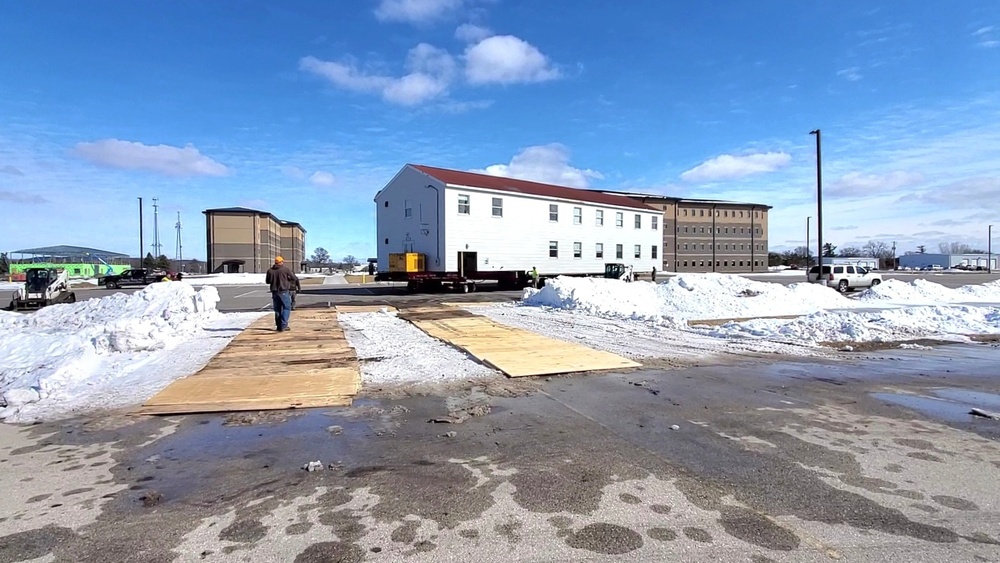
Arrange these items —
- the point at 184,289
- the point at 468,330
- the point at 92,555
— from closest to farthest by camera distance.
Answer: the point at 92,555 < the point at 468,330 < the point at 184,289

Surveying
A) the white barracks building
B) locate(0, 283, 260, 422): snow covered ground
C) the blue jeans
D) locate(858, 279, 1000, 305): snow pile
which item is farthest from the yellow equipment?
locate(858, 279, 1000, 305): snow pile

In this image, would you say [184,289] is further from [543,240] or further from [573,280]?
[543,240]

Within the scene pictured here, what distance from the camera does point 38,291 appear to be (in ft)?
75.9

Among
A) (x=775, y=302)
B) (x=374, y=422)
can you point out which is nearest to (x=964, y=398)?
(x=374, y=422)

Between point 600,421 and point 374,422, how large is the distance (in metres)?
2.54

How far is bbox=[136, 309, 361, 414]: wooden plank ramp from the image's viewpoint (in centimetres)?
661

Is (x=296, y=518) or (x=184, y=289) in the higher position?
(x=184, y=289)

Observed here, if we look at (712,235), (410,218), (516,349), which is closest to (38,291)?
(410,218)

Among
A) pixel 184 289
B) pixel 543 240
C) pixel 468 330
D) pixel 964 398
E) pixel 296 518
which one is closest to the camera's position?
pixel 296 518

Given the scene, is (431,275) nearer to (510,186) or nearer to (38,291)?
(510,186)

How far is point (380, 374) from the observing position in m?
8.44

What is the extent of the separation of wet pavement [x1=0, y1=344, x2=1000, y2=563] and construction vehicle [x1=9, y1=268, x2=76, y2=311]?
74.0 ft

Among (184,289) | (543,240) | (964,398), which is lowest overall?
(964,398)

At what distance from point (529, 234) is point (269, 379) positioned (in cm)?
2813
